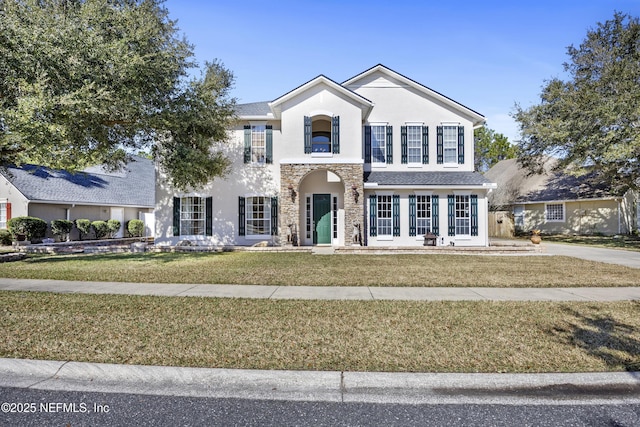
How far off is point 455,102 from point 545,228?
1701 centimetres

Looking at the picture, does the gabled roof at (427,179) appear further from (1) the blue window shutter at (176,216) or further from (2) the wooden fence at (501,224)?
(2) the wooden fence at (501,224)

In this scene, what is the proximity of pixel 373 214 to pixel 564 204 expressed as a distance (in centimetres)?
1902

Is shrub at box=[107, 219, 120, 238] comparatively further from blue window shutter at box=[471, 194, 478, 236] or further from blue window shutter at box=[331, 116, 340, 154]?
blue window shutter at box=[471, 194, 478, 236]

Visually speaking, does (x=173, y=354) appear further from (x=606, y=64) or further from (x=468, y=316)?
(x=606, y=64)

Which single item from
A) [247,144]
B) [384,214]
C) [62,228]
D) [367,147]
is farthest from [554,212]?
[62,228]

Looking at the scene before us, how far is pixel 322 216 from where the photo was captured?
18250 millimetres

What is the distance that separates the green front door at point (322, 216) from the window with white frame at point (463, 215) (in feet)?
19.9

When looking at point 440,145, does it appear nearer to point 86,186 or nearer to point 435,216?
point 435,216

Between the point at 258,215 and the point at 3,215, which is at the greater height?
the point at 3,215

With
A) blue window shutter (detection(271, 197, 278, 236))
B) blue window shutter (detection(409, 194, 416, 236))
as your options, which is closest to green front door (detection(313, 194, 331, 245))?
blue window shutter (detection(271, 197, 278, 236))

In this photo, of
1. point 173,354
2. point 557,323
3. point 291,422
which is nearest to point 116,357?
point 173,354

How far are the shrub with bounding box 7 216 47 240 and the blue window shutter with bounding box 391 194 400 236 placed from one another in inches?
768

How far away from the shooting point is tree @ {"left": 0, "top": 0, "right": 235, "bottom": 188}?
32.8ft

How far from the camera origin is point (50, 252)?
1655 centimetres
